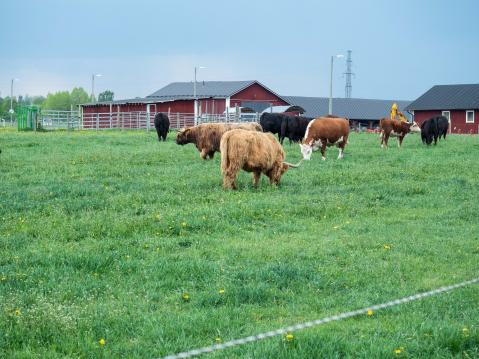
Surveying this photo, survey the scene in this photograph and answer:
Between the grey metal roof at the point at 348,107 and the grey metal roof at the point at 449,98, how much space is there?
35.0 ft

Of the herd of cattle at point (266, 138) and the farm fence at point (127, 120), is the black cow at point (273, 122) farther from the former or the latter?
the farm fence at point (127, 120)

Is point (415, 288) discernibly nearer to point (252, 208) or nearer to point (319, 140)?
point (252, 208)

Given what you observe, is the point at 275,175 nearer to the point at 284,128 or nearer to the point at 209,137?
the point at 209,137

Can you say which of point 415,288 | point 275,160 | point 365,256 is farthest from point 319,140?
point 415,288

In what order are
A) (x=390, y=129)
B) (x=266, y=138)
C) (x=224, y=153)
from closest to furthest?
(x=224, y=153) < (x=266, y=138) < (x=390, y=129)

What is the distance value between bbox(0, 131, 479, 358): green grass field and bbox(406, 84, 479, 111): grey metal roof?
52113 mm

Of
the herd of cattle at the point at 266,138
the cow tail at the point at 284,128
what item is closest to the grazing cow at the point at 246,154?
the herd of cattle at the point at 266,138

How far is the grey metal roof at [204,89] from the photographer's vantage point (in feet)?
209

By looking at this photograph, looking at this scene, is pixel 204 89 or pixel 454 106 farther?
pixel 454 106

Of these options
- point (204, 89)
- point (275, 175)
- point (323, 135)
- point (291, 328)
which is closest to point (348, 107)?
point (204, 89)

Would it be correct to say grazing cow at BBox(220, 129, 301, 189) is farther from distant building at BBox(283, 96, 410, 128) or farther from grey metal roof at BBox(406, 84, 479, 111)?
distant building at BBox(283, 96, 410, 128)

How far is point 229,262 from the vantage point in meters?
8.73

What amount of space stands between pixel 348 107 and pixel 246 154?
2776 inches

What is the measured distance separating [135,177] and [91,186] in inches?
86.4
